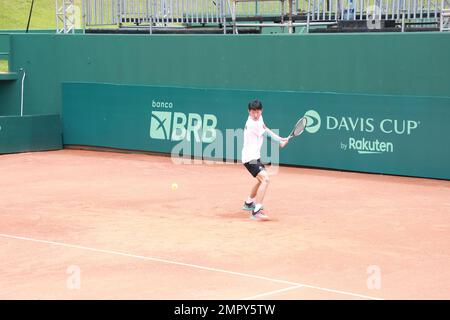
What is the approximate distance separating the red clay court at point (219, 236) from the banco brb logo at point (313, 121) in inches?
40.8

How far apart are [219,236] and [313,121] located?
8.57 m

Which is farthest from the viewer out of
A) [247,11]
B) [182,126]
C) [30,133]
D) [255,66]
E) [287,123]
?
[247,11]

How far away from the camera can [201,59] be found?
22750mm

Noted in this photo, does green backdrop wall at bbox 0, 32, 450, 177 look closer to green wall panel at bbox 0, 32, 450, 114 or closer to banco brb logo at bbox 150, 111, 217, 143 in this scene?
green wall panel at bbox 0, 32, 450, 114

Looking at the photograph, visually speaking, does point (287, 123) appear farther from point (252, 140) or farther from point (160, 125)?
point (252, 140)

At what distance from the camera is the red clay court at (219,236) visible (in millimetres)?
9602

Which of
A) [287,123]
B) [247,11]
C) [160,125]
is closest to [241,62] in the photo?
[287,123]

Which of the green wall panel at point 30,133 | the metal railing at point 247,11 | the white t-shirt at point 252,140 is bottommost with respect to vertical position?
the green wall panel at point 30,133

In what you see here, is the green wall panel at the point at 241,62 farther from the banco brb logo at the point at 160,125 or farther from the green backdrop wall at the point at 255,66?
the banco brb logo at the point at 160,125

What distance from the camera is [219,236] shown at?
12.5 meters

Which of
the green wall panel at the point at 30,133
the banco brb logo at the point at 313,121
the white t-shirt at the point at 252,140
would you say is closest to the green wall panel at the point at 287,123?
the banco brb logo at the point at 313,121

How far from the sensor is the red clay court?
31.5ft

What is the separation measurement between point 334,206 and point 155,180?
492cm

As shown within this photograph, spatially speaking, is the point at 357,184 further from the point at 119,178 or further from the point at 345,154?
the point at 119,178
